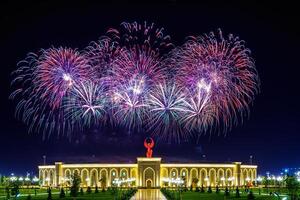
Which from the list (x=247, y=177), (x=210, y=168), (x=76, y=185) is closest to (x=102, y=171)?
(x=210, y=168)

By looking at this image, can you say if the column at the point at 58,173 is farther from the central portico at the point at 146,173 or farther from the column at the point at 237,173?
the column at the point at 237,173

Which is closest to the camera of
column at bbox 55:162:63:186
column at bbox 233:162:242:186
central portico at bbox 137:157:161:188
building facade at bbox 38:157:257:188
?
central portico at bbox 137:157:161:188

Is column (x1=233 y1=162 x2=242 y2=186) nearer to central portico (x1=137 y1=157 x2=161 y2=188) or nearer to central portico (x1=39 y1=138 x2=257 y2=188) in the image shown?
central portico (x1=39 y1=138 x2=257 y2=188)

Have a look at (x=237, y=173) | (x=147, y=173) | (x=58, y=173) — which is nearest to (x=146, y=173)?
(x=147, y=173)

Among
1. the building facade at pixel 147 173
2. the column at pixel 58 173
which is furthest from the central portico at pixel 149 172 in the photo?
the column at pixel 58 173

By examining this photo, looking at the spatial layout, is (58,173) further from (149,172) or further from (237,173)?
(237,173)

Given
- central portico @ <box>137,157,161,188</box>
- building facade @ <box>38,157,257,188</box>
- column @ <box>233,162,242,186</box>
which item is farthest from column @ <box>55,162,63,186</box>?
column @ <box>233,162,242,186</box>

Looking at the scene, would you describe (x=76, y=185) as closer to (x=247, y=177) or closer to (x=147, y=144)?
(x=147, y=144)
